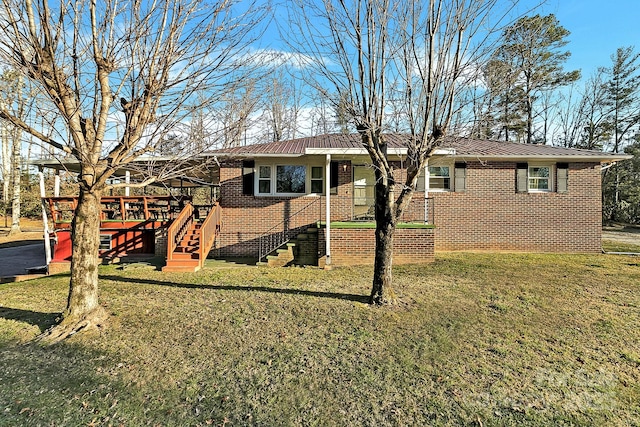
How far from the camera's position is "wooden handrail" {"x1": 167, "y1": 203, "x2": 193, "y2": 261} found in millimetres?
8434

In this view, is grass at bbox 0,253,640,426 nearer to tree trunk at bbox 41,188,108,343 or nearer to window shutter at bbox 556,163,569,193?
tree trunk at bbox 41,188,108,343

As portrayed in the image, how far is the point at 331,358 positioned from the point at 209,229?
637 centimetres

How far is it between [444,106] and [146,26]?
13.6ft

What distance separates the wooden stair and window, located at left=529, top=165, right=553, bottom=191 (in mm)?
10113

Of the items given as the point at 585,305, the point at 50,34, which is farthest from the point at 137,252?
the point at 585,305

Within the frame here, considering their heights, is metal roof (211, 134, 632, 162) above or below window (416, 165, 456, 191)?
above

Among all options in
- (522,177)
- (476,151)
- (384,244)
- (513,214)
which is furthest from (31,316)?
(522,177)

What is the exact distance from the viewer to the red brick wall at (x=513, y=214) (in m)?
11.0

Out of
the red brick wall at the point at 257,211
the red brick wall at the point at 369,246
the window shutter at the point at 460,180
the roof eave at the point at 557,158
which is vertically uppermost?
Result: the roof eave at the point at 557,158

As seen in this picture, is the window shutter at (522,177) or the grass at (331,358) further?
the window shutter at (522,177)

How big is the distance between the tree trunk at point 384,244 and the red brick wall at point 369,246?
143 inches

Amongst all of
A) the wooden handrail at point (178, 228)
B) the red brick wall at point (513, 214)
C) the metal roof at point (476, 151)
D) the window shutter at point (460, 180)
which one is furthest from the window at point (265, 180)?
the window shutter at point (460, 180)

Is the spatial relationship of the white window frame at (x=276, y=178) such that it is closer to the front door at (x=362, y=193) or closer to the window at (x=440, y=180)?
the front door at (x=362, y=193)

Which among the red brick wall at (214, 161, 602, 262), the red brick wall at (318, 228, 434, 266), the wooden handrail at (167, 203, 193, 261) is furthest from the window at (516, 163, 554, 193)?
the wooden handrail at (167, 203, 193, 261)
